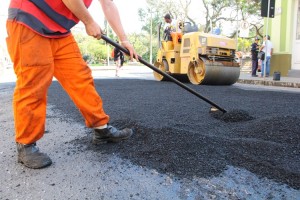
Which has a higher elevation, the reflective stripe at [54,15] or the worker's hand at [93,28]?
the reflective stripe at [54,15]

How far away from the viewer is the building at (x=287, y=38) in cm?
1161

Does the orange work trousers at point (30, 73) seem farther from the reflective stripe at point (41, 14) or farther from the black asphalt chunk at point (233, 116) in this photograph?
the black asphalt chunk at point (233, 116)

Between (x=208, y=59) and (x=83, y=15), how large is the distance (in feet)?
21.4

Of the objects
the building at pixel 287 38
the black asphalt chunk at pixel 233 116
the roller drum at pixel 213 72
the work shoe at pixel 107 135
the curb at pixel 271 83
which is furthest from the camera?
the building at pixel 287 38

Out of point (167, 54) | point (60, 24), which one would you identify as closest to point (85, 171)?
point (60, 24)

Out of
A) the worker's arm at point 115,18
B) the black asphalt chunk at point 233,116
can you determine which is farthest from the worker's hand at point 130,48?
the black asphalt chunk at point 233,116

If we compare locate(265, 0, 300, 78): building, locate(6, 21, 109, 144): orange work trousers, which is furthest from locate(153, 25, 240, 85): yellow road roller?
locate(6, 21, 109, 144): orange work trousers

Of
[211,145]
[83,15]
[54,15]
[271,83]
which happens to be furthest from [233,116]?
[271,83]

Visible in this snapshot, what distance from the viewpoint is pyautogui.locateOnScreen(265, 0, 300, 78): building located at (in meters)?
11.6

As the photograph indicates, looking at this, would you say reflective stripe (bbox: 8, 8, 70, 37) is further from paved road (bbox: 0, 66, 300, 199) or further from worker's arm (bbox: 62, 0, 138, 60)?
paved road (bbox: 0, 66, 300, 199)

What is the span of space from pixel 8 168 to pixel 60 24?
98cm

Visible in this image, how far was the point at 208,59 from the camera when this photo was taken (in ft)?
27.0

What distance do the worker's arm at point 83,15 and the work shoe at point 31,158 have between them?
0.86m

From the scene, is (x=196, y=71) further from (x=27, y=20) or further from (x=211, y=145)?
(x=27, y=20)
